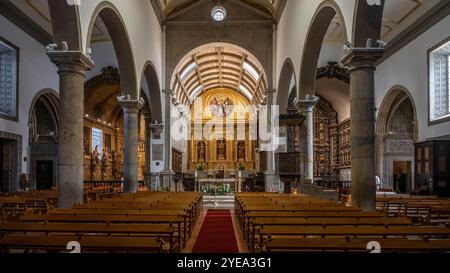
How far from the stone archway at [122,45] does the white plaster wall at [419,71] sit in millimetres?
11395

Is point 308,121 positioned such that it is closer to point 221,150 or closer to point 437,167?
point 437,167

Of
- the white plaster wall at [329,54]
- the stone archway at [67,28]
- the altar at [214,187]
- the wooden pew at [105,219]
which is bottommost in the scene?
the altar at [214,187]

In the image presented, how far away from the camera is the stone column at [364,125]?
9.58 meters

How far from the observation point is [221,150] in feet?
129

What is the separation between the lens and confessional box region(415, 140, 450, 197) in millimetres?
15508

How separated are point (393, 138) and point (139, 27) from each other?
13.8m

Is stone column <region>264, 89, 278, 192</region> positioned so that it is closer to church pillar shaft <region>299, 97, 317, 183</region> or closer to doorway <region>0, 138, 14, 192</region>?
church pillar shaft <region>299, 97, 317, 183</region>

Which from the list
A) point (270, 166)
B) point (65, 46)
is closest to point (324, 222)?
point (65, 46)

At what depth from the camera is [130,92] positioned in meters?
17.0

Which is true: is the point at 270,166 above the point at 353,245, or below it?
above

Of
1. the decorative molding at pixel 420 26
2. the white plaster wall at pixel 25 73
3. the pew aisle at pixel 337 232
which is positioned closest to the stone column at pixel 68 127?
the pew aisle at pixel 337 232

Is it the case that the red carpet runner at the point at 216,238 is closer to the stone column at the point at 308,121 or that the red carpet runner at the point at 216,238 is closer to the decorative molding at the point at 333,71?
the stone column at the point at 308,121
